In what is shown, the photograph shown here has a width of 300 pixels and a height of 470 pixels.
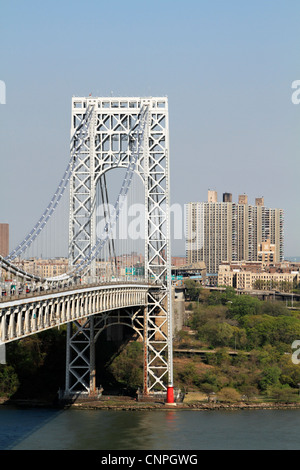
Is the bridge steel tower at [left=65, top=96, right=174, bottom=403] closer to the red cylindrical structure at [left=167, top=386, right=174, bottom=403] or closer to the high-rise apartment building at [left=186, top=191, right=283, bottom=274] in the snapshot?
the red cylindrical structure at [left=167, top=386, right=174, bottom=403]

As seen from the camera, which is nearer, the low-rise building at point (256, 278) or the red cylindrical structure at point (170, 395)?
the red cylindrical structure at point (170, 395)

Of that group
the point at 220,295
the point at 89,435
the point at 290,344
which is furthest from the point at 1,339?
the point at 220,295

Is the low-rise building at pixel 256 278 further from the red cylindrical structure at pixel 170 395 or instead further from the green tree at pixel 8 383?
the red cylindrical structure at pixel 170 395

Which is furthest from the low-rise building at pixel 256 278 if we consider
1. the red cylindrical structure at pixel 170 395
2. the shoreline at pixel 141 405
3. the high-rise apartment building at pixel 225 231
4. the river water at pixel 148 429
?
the river water at pixel 148 429

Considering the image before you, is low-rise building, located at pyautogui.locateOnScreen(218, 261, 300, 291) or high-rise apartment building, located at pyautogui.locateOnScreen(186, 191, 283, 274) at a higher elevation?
high-rise apartment building, located at pyautogui.locateOnScreen(186, 191, 283, 274)

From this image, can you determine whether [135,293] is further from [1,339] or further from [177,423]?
[1,339]

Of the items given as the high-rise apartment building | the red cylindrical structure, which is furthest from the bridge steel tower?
the high-rise apartment building

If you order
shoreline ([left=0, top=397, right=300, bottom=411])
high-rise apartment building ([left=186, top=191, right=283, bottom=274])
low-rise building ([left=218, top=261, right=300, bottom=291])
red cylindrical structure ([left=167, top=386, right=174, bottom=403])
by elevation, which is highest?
high-rise apartment building ([left=186, top=191, right=283, bottom=274])
